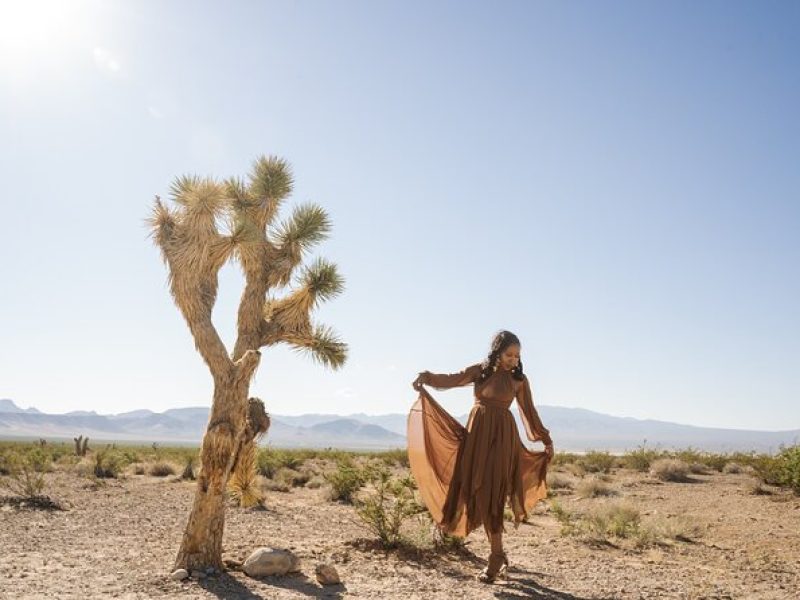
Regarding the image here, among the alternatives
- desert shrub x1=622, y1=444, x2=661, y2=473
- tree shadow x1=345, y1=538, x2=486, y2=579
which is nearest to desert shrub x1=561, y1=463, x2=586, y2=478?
desert shrub x1=622, y1=444, x2=661, y2=473

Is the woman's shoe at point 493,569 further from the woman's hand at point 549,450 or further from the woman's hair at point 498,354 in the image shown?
the woman's hair at point 498,354

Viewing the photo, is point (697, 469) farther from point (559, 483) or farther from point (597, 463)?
point (559, 483)

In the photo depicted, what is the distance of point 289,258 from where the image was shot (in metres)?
8.18

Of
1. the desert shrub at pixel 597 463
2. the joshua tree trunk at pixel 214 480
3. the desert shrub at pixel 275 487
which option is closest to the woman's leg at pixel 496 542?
the joshua tree trunk at pixel 214 480

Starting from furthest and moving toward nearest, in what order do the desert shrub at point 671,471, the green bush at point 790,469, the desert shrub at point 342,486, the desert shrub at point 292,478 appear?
the desert shrub at point 671,471
the desert shrub at point 292,478
the green bush at point 790,469
the desert shrub at point 342,486

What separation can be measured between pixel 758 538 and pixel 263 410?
7319 millimetres

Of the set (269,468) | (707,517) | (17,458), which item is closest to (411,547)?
(707,517)

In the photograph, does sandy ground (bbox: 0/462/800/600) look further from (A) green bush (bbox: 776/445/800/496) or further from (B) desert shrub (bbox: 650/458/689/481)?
(B) desert shrub (bbox: 650/458/689/481)

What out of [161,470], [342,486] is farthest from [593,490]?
[161,470]

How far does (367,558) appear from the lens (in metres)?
7.78

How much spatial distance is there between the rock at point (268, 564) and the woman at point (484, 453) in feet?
5.26

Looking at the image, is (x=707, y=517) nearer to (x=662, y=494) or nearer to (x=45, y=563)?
(x=662, y=494)

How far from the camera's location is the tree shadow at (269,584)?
6125mm

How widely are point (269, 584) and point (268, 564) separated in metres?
0.31
